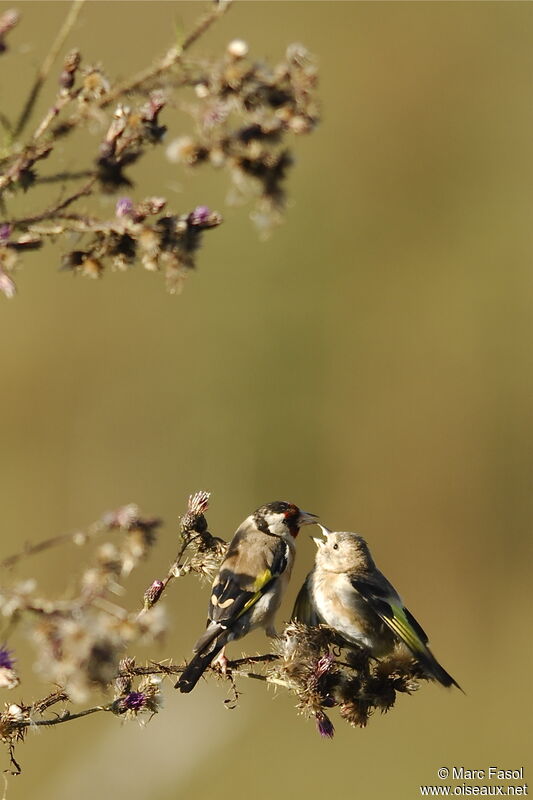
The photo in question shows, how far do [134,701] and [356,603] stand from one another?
1416mm

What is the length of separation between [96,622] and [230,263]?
9.50 m

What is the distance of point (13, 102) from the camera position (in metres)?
8.77

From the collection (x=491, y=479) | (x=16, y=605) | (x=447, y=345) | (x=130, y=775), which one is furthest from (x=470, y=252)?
(x=16, y=605)

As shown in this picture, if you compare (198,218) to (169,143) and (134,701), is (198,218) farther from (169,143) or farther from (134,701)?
(134,701)

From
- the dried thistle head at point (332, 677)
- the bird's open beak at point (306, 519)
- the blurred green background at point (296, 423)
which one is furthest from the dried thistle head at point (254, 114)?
the blurred green background at point (296, 423)

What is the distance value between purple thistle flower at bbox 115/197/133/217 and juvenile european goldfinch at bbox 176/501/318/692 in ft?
4.92

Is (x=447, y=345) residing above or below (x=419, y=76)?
below

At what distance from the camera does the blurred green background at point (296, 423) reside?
951 cm

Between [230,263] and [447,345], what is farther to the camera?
[447,345]

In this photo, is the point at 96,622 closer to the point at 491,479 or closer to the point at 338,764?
the point at 338,764

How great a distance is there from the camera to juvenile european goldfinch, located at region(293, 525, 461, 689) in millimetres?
3330

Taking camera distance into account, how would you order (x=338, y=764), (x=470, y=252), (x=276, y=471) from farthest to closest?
(x=470, y=252), (x=276, y=471), (x=338, y=764)

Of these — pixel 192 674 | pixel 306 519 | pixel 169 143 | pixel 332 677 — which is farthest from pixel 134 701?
pixel 306 519

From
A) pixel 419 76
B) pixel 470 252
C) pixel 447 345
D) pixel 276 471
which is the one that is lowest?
pixel 276 471
